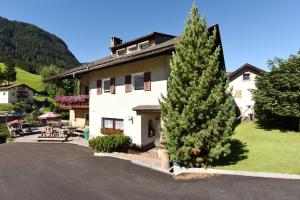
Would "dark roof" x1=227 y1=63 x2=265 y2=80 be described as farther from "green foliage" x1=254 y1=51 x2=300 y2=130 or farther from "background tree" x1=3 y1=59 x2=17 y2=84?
"background tree" x1=3 y1=59 x2=17 y2=84

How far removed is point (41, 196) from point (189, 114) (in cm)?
781

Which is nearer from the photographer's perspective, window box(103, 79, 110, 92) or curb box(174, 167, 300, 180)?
curb box(174, 167, 300, 180)

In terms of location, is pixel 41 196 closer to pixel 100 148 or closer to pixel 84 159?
pixel 84 159

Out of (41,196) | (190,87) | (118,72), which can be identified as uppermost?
(118,72)

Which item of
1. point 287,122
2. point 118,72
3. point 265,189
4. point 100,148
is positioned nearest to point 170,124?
point 265,189

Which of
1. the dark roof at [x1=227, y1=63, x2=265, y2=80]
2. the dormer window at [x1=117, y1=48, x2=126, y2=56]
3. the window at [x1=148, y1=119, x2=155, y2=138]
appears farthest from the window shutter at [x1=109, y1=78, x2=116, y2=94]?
the dark roof at [x1=227, y1=63, x2=265, y2=80]

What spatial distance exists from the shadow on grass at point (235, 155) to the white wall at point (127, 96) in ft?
19.8

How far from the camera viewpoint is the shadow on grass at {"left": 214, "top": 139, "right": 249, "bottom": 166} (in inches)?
553

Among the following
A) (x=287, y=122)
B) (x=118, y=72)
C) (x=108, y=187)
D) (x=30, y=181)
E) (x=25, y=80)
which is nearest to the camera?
(x=108, y=187)

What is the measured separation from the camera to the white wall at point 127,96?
17969 mm

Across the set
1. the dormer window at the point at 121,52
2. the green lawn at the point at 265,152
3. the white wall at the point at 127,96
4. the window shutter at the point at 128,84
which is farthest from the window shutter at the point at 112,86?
the green lawn at the point at 265,152

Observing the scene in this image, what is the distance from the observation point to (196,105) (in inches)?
504

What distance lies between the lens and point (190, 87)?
13.1 metres

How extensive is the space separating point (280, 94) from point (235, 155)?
9196mm
